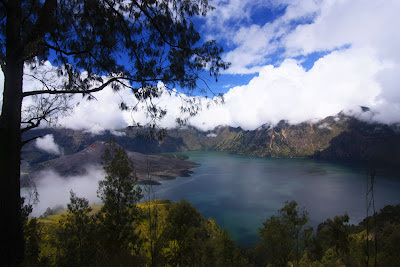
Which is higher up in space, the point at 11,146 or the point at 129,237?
the point at 11,146

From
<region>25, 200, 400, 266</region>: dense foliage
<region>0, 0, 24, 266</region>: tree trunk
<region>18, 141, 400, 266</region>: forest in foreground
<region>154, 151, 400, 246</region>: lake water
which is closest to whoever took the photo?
<region>0, 0, 24, 266</region>: tree trunk

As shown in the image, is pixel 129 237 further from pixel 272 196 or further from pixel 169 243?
pixel 272 196

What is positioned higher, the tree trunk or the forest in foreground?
the tree trunk

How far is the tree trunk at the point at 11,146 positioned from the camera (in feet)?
10.7

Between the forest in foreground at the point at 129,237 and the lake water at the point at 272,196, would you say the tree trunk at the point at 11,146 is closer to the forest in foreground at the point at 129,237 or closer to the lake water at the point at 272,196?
the forest in foreground at the point at 129,237

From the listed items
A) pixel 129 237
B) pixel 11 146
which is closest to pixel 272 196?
pixel 129 237

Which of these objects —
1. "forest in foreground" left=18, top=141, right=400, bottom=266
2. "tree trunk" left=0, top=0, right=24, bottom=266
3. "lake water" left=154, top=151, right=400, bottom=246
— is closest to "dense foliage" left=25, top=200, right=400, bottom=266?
"forest in foreground" left=18, top=141, right=400, bottom=266

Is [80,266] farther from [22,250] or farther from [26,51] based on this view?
[26,51]

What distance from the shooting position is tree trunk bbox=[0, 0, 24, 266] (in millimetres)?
3260

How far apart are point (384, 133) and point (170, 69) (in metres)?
216

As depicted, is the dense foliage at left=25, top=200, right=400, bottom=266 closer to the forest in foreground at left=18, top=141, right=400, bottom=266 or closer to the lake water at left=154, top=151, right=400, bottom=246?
the forest in foreground at left=18, top=141, right=400, bottom=266

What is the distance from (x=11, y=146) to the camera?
3.41 meters

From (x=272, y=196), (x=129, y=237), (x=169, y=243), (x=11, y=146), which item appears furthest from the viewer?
(x=272, y=196)

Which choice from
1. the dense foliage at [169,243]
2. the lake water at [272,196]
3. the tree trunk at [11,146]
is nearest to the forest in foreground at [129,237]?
the dense foliage at [169,243]
